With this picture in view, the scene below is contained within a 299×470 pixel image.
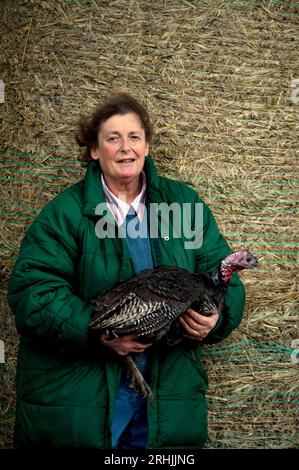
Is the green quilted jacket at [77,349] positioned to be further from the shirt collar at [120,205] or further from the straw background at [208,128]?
the straw background at [208,128]

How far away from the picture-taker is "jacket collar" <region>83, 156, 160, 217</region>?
322 centimetres

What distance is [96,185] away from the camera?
10.9 feet

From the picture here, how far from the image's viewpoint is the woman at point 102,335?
3.06 meters

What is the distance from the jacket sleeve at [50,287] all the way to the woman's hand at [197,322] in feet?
1.45

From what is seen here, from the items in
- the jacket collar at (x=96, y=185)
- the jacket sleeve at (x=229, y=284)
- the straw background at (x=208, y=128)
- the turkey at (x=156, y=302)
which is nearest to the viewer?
the turkey at (x=156, y=302)

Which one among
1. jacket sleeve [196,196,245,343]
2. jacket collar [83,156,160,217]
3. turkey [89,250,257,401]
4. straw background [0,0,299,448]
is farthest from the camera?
straw background [0,0,299,448]

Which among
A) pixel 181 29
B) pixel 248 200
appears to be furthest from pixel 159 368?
pixel 181 29

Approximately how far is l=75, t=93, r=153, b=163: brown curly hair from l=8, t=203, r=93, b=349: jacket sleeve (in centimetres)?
46

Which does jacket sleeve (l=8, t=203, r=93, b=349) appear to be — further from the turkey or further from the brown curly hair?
the brown curly hair

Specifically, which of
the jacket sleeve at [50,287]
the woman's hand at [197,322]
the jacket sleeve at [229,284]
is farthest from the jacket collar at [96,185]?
the woman's hand at [197,322]

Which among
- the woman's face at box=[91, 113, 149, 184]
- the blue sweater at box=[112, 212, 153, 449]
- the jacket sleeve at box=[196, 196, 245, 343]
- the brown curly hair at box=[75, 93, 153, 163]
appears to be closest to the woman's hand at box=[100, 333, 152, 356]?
the blue sweater at box=[112, 212, 153, 449]

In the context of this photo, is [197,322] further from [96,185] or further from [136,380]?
[96,185]

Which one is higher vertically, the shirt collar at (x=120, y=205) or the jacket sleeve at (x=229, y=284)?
the shirt collar at (x=120, y=205)

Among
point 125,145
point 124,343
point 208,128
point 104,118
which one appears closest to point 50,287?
point 124,343
